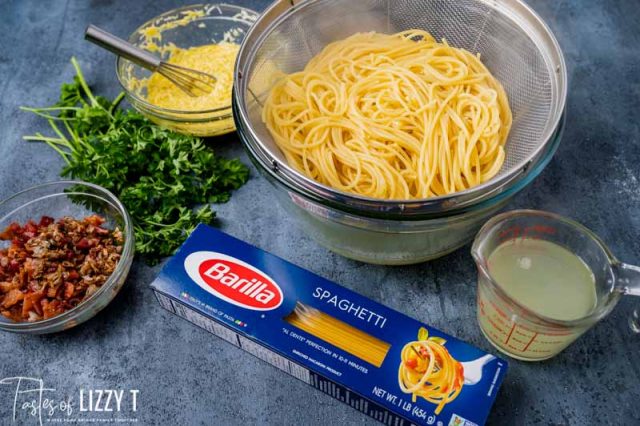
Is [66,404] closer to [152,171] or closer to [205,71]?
[152,171]

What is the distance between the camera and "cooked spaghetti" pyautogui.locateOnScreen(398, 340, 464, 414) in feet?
5.87

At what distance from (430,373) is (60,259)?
1376 mm

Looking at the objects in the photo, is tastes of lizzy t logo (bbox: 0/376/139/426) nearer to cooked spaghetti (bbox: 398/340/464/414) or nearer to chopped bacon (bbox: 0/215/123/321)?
chopped bacon (bbox: 0/215/123/321)

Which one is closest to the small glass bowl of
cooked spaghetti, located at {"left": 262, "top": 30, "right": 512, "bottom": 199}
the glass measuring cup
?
cooked spaghetti, located at {"left": 262, "top": 30, "right": 512, "bottom": 199}

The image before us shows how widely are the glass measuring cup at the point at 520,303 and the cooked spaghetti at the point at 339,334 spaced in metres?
→ 0.39

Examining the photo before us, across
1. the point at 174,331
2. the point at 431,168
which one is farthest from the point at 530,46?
the point at 174,331

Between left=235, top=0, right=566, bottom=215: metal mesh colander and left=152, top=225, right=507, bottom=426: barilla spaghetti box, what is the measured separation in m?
0.43

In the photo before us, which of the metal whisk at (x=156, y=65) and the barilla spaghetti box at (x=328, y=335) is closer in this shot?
the barilla spaghetti box at (x=328, y=335)

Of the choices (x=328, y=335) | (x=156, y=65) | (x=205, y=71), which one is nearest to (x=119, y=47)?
(x=156, y=65)

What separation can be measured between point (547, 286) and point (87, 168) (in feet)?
5.95

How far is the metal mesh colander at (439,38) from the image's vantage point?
6.67 feet

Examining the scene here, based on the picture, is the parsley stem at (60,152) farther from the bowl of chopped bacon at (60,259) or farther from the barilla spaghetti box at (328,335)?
the barilla spaghetti box at (328,335)

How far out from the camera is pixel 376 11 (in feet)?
7.97

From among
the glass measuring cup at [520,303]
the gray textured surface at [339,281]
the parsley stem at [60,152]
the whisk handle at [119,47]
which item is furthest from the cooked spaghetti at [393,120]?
the parsley stem at [60,152]
